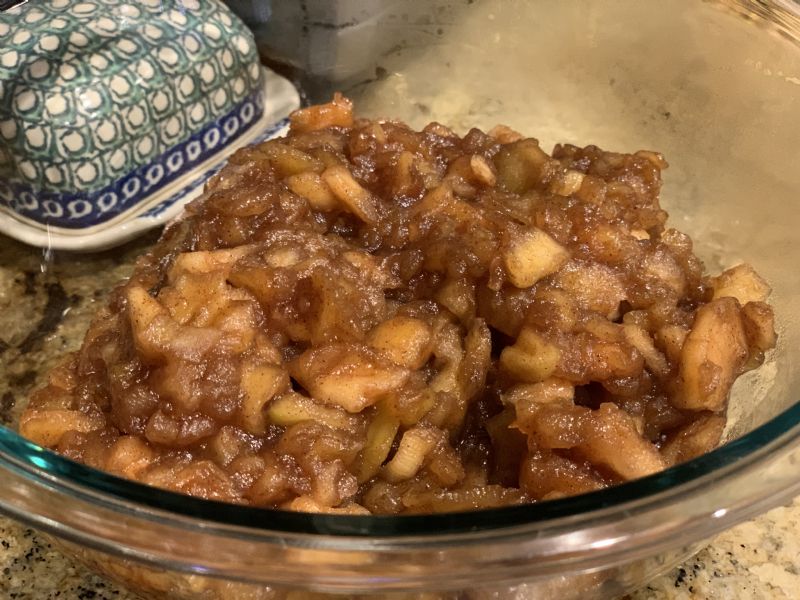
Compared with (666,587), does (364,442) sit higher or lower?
higher

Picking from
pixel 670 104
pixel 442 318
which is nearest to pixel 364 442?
pixel 442 318

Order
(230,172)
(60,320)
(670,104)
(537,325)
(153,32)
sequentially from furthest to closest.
→ 1. (153,32)
2. (670,104)
3. (60,320)
4. (230,172)
5. (537,325)

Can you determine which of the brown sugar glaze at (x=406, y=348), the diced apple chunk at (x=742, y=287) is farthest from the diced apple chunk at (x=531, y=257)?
the diced apple chunk at (x=742, y=287)

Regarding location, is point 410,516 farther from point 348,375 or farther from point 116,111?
point 116,111

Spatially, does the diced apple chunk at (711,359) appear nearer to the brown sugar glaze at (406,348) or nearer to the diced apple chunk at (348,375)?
the brown sugar glaze at (406,348)

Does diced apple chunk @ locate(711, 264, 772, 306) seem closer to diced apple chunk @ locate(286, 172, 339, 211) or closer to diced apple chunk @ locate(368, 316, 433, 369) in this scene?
diced apple chunk @ locate(368, 316, 433, 369)

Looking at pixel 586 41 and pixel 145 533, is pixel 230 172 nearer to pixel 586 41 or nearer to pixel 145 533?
pixel 145 533

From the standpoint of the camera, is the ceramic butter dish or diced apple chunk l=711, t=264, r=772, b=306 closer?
diced apple chunk l=711, t=264, r=772, b=306

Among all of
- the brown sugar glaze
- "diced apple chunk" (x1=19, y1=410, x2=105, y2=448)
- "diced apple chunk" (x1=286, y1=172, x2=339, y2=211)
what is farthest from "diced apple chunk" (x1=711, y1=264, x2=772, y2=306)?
"diced apple chunk" (x1=19, y1=410, x2=105, y2=448)
